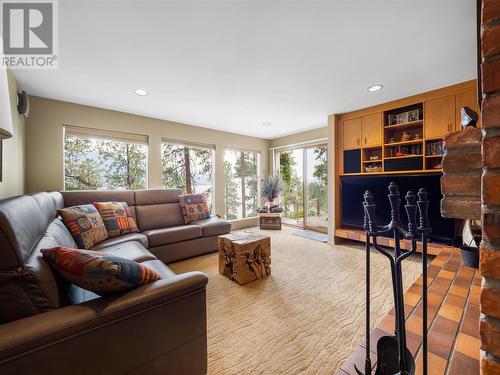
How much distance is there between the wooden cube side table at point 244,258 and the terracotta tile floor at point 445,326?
4.33ft

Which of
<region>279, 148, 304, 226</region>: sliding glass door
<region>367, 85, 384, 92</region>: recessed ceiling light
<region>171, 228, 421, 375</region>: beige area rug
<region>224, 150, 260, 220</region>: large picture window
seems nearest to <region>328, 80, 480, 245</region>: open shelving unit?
<region>367, 85, 384, 92</region>: recessed ceiling light

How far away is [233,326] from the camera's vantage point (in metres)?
1.61

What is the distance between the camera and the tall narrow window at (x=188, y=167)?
4.08m

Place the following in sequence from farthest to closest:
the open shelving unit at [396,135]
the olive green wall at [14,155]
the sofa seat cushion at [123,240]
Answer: the open shelving unit at [396,135], the sofa seat cushion at [123,240], the olive green wall at [14,155]

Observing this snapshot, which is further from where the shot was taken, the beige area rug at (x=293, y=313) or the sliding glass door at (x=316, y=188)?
Result: the sliding glass door at (x=316, y=188)

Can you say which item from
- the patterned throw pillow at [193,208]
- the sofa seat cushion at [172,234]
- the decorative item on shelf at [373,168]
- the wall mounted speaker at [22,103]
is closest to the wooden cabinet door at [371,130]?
the decorative item on shelf at [373,168]

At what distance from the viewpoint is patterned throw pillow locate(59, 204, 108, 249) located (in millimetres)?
2070

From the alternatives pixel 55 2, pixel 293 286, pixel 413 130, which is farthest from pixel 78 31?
pixel 413 130

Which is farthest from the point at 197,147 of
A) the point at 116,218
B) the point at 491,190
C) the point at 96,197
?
the point at 491,190

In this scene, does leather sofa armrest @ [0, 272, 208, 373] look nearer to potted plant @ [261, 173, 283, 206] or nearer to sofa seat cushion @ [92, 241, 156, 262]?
sofa seat cushion @ [92, 241, 156, 262]

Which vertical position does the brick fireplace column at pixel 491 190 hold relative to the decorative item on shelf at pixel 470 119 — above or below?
below

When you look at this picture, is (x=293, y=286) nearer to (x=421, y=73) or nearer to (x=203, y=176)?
(x=421, y=73)

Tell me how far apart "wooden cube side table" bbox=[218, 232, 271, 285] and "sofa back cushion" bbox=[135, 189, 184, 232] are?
3.99ft

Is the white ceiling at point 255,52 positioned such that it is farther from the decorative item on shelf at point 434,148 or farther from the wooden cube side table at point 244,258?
the wooden cube side table at point 244,258
